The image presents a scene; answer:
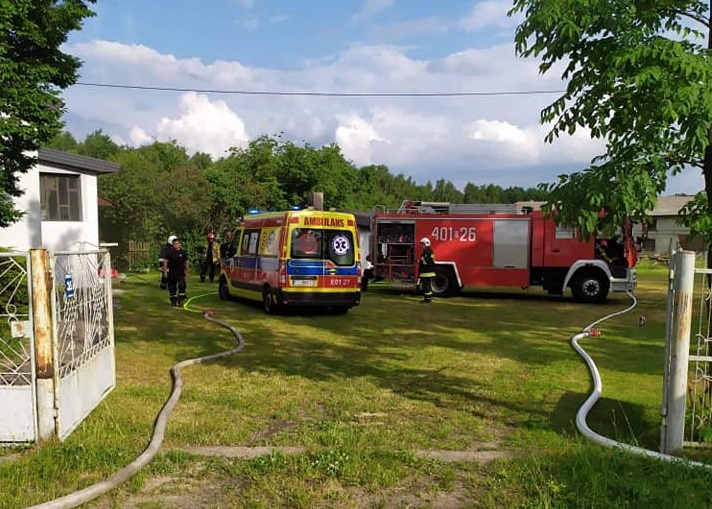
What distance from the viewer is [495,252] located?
16.7 m

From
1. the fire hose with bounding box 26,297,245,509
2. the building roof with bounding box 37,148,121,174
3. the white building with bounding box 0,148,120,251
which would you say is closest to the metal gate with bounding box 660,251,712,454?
the fire hose with bounding box 26,297,245,509

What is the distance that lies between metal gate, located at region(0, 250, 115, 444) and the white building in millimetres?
12197

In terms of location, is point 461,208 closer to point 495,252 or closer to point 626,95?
point 495,252

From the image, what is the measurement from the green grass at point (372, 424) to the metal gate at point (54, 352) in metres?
0.19

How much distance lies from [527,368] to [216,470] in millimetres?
4703

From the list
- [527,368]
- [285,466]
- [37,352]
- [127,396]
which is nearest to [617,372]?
[527,368]

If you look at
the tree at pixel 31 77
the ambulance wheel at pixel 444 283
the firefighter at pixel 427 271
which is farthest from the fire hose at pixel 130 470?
the ambulance wheel at pixel 444 283

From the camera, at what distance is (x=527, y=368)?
755 cm

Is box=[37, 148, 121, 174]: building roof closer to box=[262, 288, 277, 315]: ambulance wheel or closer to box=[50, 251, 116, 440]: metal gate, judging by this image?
box=[262, 288, 277, 315]: ambulance wheel

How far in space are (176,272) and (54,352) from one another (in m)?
8.64

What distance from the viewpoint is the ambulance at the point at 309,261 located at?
39.0ft

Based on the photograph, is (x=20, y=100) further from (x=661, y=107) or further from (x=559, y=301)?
(x=559, y=301)

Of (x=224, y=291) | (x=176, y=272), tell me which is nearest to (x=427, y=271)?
(x=224, y=291)

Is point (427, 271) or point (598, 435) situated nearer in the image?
point (598, 435)
